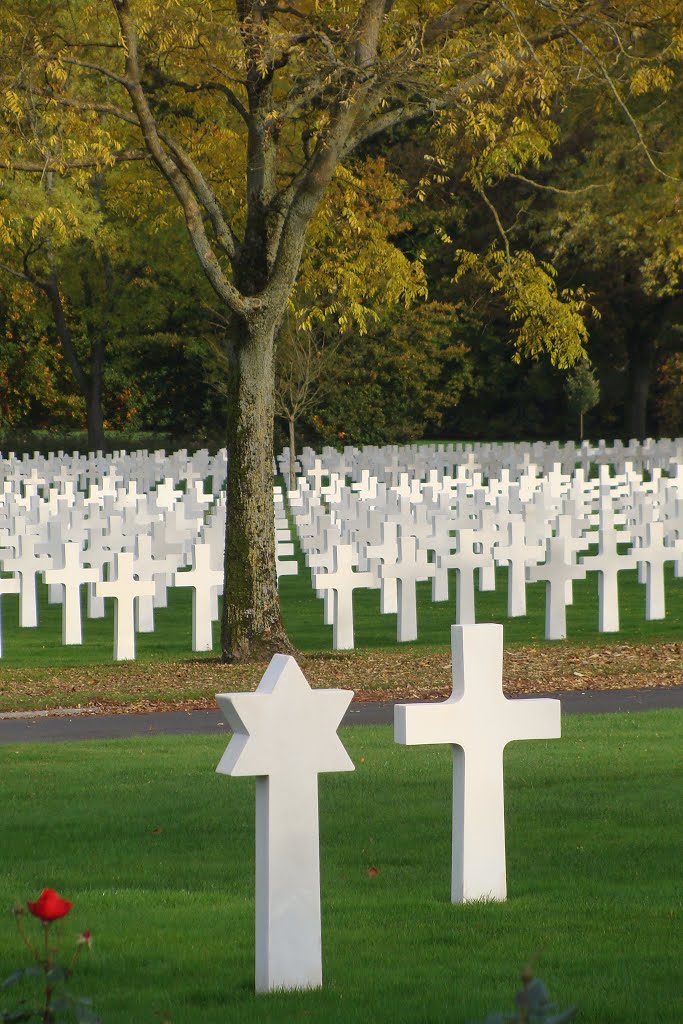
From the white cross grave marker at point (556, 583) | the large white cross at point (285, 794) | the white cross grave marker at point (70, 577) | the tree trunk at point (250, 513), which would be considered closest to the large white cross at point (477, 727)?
the large white cross at point (285, 794)

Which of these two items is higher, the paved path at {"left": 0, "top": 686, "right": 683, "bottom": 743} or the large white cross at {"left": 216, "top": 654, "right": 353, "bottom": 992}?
the large white cross at {"left": 216, "top": 654, "right": 353, "bottom": 992}

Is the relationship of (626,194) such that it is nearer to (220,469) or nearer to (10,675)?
(220,469)

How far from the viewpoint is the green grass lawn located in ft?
53.8

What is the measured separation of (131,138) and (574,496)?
9.04 m

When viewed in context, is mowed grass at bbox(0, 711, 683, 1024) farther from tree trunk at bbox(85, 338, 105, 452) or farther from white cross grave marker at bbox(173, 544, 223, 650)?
tree trunk at bbox(85, 338, 105, 452)

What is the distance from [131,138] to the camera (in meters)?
19.2

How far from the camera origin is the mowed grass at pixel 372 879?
4902 mm

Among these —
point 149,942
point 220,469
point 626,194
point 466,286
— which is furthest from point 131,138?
point 466,286

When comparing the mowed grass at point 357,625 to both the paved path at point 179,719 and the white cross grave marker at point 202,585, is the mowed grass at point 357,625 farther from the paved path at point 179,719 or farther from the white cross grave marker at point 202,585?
Result: the paved path at point 179,719

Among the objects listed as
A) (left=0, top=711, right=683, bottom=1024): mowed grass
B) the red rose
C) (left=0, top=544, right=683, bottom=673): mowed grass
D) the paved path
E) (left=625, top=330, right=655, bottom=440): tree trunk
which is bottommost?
(left=0, top=544, right=683, bottom=673): mowed grass

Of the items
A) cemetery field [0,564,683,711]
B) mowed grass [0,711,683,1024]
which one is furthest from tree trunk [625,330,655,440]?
mowed grass [0,711,683,1024]

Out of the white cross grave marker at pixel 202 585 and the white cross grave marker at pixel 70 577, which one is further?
the white cross grave marker at pixel 70 577

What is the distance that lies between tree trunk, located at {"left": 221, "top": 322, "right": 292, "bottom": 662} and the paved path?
2.72m

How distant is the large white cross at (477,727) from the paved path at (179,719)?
229 inches
